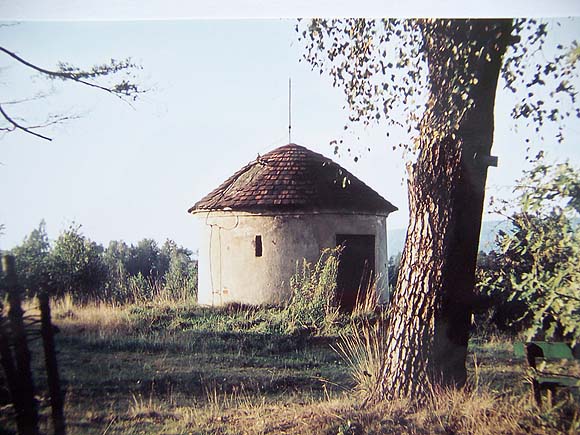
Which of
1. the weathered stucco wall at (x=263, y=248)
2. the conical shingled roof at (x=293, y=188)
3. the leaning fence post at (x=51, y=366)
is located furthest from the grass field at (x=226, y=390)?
the conical shingled roof at (x=293, y=188)

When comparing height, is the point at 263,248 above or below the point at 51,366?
above

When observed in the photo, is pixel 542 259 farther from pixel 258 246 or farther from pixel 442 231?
pixel 258 246

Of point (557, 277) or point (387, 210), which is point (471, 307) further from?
point (387, 210)

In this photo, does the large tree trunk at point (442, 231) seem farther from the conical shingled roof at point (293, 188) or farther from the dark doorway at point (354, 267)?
the dark doorway at point (354, 267)

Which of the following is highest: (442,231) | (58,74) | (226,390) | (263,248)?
(58,74)

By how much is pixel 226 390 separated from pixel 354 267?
1445 mm

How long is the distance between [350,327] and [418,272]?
60 centimetres

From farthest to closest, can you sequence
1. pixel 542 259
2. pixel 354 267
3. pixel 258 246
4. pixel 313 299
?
1. pixel 258 246
2. pixel 354 267
3. pixel 313 299
4. pixel 542 259

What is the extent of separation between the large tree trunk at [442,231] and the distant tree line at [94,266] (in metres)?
1.31

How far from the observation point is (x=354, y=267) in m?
3.62

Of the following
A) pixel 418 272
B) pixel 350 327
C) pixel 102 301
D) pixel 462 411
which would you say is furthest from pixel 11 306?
pixel 462 411

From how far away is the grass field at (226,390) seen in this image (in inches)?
93.0

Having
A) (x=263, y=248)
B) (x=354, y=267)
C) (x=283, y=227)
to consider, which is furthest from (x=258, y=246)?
(x=354, y=267)

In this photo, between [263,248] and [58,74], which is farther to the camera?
[263,248]
